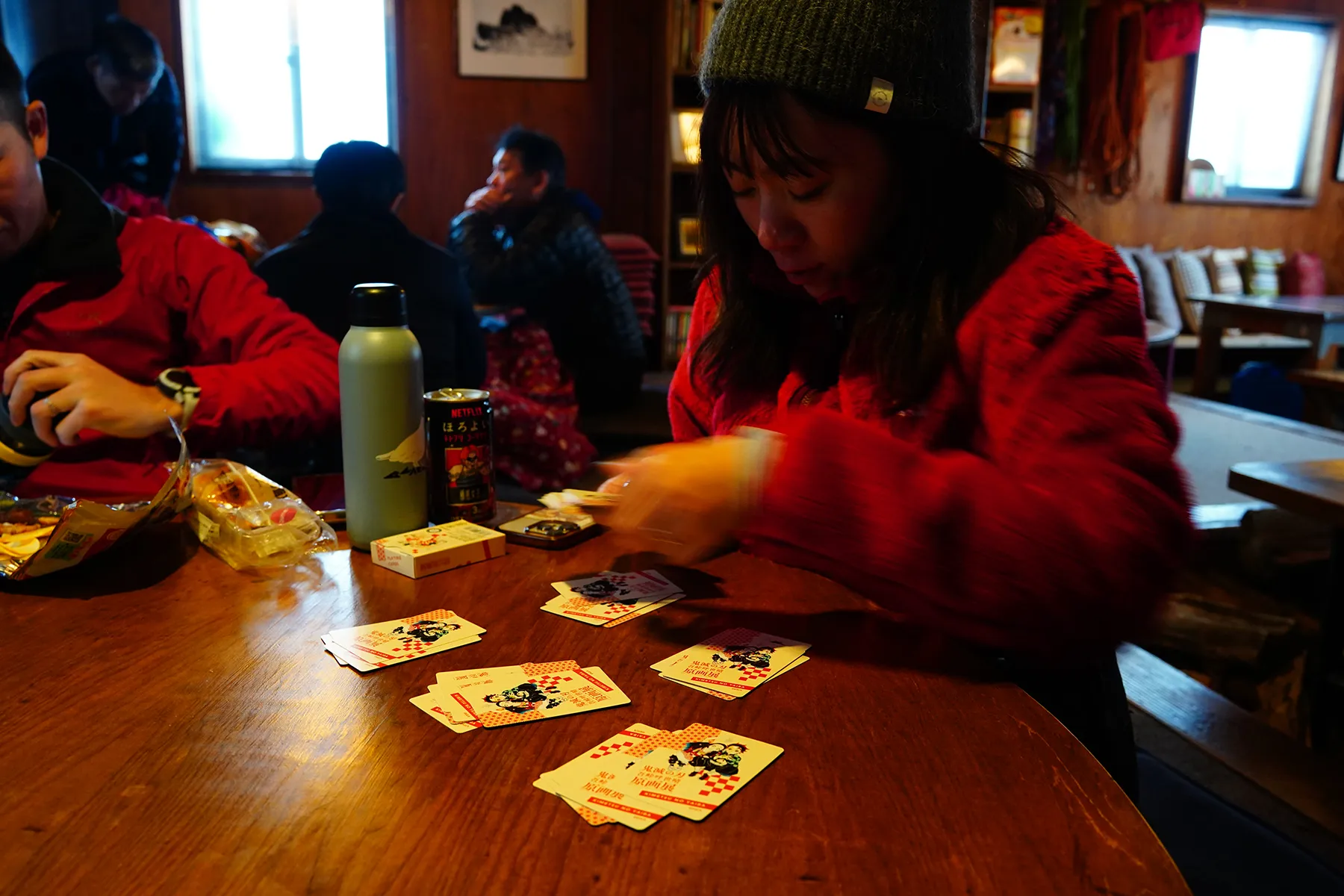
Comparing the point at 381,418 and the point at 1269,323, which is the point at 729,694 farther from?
the point at 1269,323

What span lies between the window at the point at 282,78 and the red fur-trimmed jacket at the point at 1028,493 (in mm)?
4963

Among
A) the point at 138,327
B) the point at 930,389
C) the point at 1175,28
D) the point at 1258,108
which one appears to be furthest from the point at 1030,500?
the point at 1258,108

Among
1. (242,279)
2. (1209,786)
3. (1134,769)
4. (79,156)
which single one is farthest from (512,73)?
(1134,769)

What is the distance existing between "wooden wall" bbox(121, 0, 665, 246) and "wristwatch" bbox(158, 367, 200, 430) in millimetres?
4220

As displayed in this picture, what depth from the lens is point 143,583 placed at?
99cm

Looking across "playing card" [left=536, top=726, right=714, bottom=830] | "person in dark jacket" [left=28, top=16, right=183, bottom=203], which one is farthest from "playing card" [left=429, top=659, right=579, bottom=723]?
"person in dark jacket" [left=28, top=16, right=183, bottom=203]

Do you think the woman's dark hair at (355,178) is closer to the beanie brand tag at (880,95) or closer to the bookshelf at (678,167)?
the beanie brand tag at (880,95)

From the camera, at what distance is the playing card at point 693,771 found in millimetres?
597

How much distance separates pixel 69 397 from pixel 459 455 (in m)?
0.47

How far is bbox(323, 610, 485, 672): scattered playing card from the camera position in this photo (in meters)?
0.80

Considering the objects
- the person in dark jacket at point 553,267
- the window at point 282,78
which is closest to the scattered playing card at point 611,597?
the person in dark jacket at point 553,267

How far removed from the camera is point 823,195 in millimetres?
936

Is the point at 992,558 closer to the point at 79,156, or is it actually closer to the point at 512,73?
the point at 79,156

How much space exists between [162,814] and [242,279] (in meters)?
1.14
